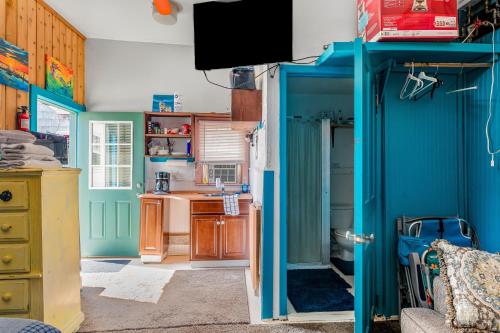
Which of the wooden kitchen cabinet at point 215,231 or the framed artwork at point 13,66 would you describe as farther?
the wooden kitchen cabinet at point 215,231

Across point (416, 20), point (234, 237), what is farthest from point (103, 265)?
point (416, 20)

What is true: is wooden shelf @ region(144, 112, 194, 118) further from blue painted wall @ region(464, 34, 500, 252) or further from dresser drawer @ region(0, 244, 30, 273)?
blue painted wall @ region(464, 34, 500, 252)

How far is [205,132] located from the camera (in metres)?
4.09

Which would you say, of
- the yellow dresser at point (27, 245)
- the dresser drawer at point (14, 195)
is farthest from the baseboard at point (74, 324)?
the dresser drawer at point (14, 195)

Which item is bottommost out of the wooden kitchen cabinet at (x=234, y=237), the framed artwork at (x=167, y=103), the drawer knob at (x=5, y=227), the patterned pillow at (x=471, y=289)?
the wooden kitchen cabinet at (x=234, y=237)

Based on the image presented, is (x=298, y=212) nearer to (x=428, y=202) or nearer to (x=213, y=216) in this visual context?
(x=213, y=216)

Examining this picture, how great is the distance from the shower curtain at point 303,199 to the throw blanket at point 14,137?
2584 millimetres

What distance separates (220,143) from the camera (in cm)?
414

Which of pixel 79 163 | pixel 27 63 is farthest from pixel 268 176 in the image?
pixel 79 163

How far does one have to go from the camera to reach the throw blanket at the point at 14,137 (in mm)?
1916

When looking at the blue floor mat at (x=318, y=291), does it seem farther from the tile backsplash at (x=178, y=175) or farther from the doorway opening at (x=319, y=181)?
the tile backsplash at (x=178, y=175)

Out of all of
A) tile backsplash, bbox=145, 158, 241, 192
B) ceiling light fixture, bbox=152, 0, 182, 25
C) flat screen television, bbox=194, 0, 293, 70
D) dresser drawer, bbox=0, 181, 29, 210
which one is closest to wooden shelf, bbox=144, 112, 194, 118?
tile backsplash, bbox=145, 158, 241, 192

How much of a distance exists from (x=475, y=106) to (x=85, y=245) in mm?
4579

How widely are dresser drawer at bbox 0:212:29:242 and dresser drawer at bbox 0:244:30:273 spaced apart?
0.05 metres
